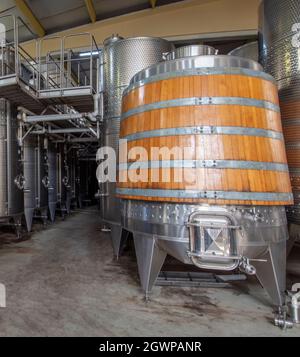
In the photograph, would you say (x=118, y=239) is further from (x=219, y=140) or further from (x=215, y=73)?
(x=215, y=73)

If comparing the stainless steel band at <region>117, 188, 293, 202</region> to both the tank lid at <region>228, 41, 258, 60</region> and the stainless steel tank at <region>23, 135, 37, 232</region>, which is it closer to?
the tank lid at <region>228, 41, 258, 60</region>

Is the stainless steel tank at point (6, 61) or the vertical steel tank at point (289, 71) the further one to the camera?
the stainless steel tank at point (6, 61)

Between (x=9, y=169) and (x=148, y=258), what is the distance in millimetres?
3440

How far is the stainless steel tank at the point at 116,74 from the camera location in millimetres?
3463

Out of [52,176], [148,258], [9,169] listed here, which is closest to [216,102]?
[148,258]

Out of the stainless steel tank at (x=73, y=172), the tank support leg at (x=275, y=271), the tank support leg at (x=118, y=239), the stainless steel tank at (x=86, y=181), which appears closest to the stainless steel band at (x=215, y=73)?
the tank support leg at (x=275, y=271)

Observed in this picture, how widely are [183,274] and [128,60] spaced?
2.99m

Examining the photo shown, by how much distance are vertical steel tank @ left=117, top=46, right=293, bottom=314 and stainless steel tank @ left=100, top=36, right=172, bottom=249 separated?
5.03 ft

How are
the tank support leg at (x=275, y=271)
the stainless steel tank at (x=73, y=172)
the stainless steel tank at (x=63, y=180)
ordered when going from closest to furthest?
the tank support leg at (x=275, y=271)
the stainless steel tank at (x=63, y=180)
the stainless steel tank at (x=73, y=172)

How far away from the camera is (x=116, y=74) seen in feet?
11.7

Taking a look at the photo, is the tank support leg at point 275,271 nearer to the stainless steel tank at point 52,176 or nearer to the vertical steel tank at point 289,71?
the vertical steel tank at point 289,71

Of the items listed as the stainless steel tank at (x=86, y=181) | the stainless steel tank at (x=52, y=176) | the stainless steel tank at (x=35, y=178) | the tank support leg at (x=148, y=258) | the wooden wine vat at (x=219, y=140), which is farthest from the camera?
the stainless steel tank at (x=86, y=181)

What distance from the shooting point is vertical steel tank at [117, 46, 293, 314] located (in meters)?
1.77

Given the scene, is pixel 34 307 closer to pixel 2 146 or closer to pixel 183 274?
pixel 183 274
